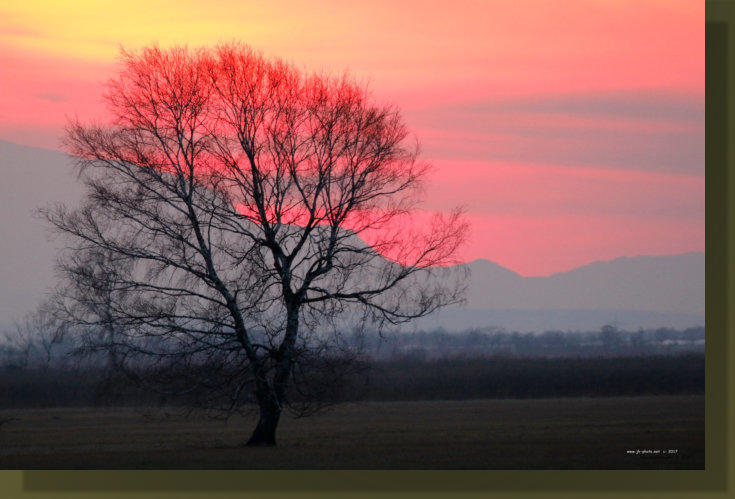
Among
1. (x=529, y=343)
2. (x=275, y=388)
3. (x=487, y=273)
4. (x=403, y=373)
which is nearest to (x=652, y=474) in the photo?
(x=275, y=388)

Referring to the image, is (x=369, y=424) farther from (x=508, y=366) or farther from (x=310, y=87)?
(x=508, y=366)

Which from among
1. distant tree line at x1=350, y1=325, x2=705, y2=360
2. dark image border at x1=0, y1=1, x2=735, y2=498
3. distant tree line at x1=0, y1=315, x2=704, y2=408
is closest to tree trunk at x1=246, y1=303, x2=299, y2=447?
distant tree line at x1=0, y1=315, x2=704, y2=408

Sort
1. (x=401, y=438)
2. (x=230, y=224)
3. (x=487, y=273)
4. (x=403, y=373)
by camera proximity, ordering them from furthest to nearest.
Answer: (x=403, y=373)
(x=487, y=273)
(x=401, y=438)
(x=230, y=224)

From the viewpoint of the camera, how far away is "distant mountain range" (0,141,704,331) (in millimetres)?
19391

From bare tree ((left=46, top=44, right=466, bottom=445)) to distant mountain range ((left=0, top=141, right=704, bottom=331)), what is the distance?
118 centimetres

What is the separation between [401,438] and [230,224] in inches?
305

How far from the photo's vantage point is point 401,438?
24875mm

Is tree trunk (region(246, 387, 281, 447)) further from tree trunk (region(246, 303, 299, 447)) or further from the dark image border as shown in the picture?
the dark image border

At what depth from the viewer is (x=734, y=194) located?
1574cm

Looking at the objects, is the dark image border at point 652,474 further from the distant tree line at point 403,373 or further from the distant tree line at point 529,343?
the distant tree line at point 403,373

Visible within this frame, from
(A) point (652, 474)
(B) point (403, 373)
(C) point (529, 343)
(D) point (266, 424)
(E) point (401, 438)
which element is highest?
(C) point (529, 343)

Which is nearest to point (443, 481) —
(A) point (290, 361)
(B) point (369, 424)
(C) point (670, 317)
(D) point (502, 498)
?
(D) point (502, 498)

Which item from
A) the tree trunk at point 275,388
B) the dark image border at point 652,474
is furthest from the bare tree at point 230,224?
the dark image border at point 652,474

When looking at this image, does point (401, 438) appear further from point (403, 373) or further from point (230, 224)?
point (403, 373)
